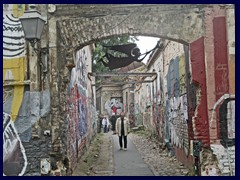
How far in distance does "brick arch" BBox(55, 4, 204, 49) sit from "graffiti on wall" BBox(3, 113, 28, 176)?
83.4 inches

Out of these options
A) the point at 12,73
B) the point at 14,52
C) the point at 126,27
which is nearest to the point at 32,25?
the point at 14,52

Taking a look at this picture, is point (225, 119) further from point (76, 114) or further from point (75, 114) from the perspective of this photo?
point (76, 114)

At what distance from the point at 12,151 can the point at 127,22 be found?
143 inches

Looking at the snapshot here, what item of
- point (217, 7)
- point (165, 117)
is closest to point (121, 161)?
point (165, 117)

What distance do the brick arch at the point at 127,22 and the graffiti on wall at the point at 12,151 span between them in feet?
6.95

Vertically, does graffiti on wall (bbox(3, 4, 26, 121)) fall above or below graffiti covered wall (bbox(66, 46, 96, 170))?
above

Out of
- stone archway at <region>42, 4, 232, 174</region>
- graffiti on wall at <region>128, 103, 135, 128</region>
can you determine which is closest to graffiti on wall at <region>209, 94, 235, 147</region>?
stone archway at <region>42, 4, 232, 174</region>

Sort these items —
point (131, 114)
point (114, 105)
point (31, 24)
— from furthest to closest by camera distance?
point (114, 105), point (131, 114), point (31, 24)

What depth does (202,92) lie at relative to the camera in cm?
800

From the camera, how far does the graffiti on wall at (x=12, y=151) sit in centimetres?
800

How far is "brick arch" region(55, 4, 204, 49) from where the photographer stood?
8.05 meters

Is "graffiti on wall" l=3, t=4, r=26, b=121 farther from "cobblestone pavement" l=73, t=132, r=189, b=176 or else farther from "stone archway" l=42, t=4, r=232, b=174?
"cobblestone pavement" l=73, t=132, r=189, b=176

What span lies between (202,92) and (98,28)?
2.57 metres

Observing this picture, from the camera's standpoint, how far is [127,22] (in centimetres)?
816
